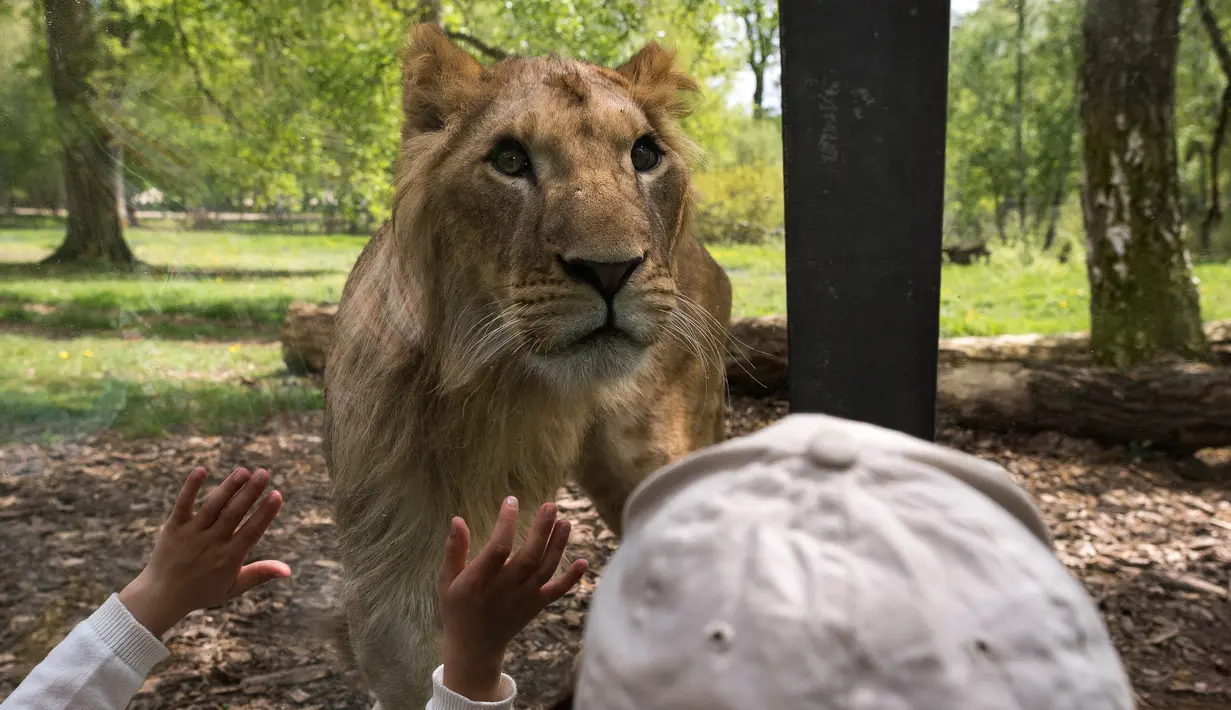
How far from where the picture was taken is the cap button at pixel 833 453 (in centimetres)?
69

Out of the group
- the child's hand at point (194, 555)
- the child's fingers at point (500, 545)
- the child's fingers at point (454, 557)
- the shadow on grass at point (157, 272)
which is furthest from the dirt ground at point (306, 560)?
the child's fingers at point (500, 545)

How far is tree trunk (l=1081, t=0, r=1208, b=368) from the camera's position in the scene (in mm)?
2215

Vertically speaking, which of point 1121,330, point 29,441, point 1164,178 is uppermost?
point 1164,178

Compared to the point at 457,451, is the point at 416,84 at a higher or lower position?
higher

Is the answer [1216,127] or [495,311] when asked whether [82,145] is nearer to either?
[495,311]

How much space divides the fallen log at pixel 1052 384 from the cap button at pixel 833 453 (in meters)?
1.93

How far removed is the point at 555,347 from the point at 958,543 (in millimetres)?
1119

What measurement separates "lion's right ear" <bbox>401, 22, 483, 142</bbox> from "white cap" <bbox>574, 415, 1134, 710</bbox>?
128cm

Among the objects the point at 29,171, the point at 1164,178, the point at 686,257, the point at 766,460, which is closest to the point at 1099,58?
the point at 1164,178

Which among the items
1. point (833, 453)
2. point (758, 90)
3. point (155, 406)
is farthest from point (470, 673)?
point (155, 406)

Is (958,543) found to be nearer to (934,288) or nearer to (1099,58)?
(934,288)

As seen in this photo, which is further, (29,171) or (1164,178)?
(1164,178)

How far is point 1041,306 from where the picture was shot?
102 inches

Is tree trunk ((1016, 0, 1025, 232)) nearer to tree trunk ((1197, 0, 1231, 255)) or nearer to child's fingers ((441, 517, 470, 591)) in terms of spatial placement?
tree trunk ((1197, 0, 1231, 255))
